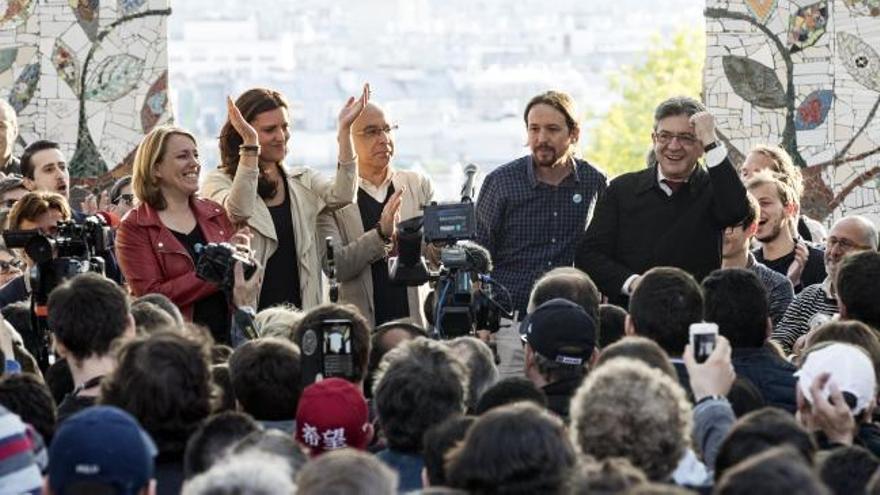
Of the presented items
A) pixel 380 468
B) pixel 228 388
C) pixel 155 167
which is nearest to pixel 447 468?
pixel 380 468

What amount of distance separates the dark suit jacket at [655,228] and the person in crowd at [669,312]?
66.2 inches

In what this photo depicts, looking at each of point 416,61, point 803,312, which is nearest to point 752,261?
point 803,312

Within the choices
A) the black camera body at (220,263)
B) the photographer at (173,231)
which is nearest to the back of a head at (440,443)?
the black camera body at (220,263)

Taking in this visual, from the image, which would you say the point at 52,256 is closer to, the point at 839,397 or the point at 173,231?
A: the point at 173,231

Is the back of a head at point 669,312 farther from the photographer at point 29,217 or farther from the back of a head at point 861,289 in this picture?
the photographer at point 29,217

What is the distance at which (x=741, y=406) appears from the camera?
5.90m

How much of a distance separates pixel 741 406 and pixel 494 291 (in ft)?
7.43

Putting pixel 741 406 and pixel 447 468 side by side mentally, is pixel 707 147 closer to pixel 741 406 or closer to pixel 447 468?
pixel 741 406

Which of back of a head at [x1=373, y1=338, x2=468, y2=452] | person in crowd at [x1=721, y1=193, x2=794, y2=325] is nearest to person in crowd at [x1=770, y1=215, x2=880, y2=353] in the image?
person in crowd at [x1=721, y1=193, x2=794, y2=325]

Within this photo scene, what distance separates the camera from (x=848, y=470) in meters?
4.75

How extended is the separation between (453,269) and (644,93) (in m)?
46.1

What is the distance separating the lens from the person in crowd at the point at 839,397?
538cm

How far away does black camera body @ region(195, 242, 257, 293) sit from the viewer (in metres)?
7.21

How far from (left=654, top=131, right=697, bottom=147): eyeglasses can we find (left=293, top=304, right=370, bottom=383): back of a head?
7.55 ft
